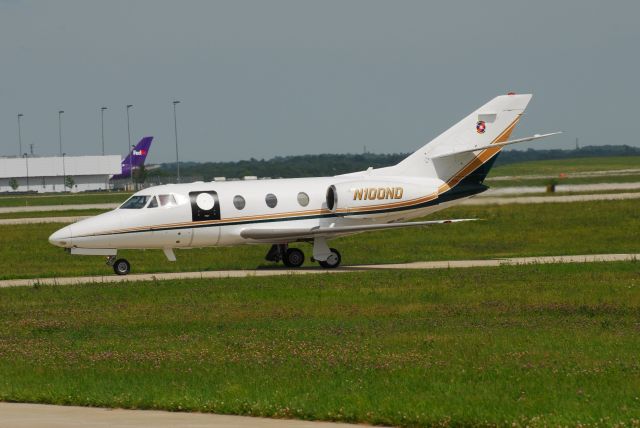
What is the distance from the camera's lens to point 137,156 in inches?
5364

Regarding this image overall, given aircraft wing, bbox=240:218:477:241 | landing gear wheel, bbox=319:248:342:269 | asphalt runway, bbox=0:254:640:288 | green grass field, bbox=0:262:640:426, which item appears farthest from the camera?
landing gear wheel, bbox=319:248:342:269

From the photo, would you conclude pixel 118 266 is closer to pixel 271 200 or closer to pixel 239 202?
pixel 239 202

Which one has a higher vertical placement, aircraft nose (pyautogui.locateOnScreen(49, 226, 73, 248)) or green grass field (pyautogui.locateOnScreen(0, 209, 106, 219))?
aircraft nose (pyautogui.locateOnScreen(49, 226, 73, 248))

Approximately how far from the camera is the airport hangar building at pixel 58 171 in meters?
151

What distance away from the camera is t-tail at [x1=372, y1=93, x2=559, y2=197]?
112ft

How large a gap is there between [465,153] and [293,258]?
18.6ft

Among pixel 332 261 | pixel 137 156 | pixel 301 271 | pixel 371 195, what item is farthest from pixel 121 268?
pixel 137 156

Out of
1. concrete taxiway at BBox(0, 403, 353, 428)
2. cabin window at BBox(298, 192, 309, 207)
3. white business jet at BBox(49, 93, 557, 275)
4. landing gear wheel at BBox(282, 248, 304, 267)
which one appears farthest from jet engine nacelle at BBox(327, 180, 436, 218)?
concrete taxiway at BBox(0, 403, 353, 428)

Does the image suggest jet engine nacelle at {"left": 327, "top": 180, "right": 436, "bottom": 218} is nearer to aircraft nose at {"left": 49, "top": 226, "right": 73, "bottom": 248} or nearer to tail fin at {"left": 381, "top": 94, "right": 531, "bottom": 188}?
tail fin at {"left": 381, "top": 94, "right": 531, "bottom": 188}

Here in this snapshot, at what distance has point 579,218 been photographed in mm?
48750

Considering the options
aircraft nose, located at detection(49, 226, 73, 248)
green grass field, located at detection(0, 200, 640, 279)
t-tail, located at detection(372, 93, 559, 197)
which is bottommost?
green grass field, located at detection(0, 200, 640, 279)

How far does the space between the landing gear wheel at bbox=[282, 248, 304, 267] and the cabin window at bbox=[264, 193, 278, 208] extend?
1921mm

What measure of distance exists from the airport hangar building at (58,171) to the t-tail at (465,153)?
11948cm

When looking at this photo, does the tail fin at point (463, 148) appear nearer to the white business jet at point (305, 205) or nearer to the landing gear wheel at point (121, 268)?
the white business jet at point (305, 205)
